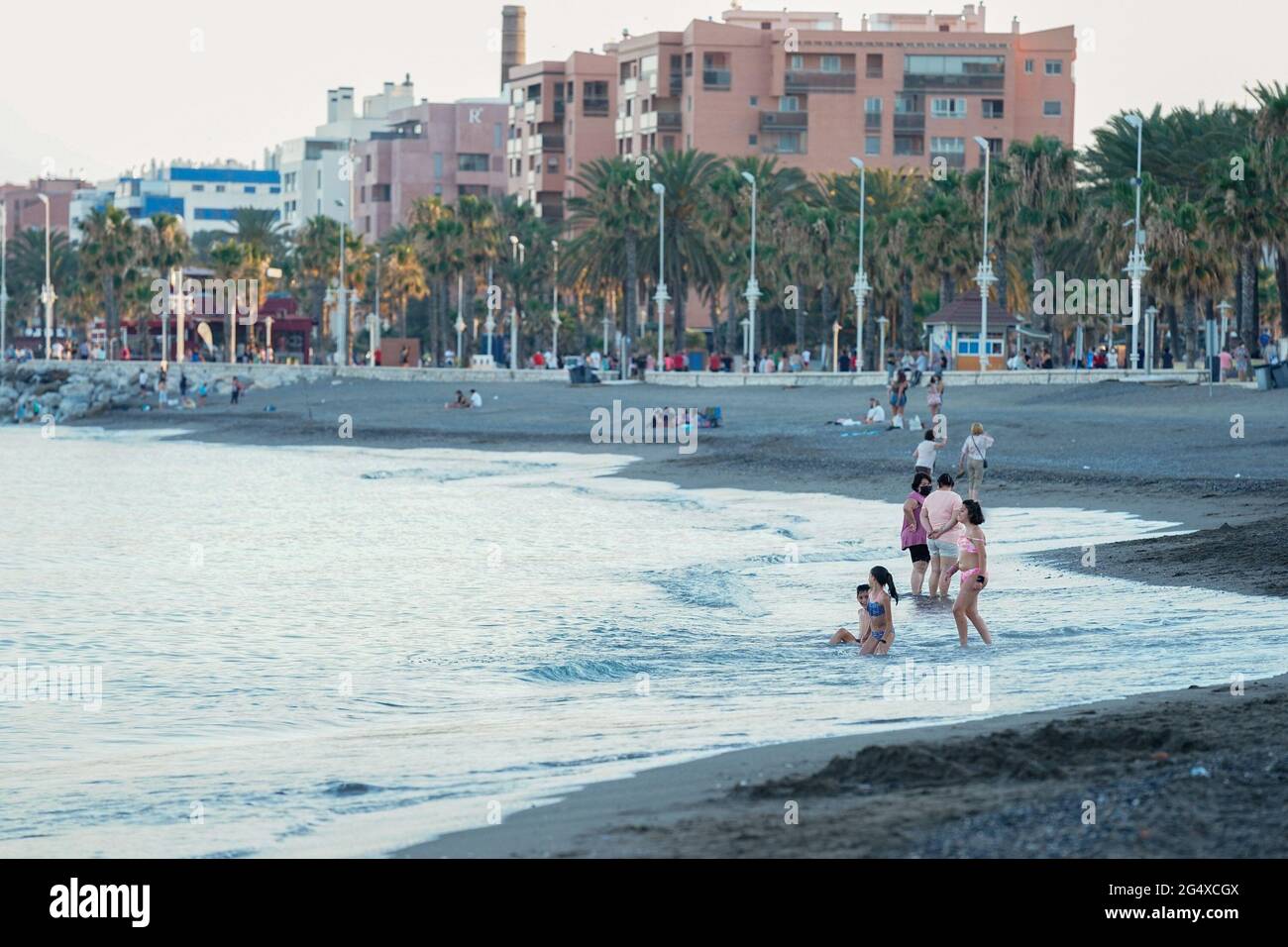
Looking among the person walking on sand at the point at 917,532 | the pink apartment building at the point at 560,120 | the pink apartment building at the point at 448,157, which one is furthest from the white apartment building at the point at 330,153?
the person walking on sand at the point at 917,532

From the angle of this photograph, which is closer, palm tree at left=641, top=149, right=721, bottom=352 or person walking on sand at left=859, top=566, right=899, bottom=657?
person walking on sand at left=859, top=566, right=899, bottom=657

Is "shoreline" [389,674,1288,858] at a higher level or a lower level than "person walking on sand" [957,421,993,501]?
lower

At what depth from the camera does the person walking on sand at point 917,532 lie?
17.8 metres

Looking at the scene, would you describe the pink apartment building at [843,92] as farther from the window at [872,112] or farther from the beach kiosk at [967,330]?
the beach kiosk at [967,330]

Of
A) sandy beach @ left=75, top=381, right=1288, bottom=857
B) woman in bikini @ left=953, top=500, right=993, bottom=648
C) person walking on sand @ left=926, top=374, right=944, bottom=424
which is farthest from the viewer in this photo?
person walking on sand @ left=926, top=374, right=944, bottom=424

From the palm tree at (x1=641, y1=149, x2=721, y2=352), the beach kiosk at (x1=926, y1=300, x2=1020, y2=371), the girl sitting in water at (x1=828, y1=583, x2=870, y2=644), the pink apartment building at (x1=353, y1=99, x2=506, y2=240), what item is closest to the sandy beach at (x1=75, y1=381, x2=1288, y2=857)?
the girl sitting in water at (x1=828, y1=583, x2=870, y2=644)

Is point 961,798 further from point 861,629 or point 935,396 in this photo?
point 935,396

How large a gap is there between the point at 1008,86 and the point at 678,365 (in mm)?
51232

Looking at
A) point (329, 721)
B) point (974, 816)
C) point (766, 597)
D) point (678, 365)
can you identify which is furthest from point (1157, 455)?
point (678, 365)

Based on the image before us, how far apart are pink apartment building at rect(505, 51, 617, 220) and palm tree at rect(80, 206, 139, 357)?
30.2 m

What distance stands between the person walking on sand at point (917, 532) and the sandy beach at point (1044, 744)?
5.99 ft

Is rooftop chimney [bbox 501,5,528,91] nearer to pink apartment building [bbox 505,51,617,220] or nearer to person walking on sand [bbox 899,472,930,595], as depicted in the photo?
pink apartment building [bbox 505,51,617,220]

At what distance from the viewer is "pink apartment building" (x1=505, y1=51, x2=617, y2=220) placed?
117750 mm

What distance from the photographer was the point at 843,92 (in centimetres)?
11050
